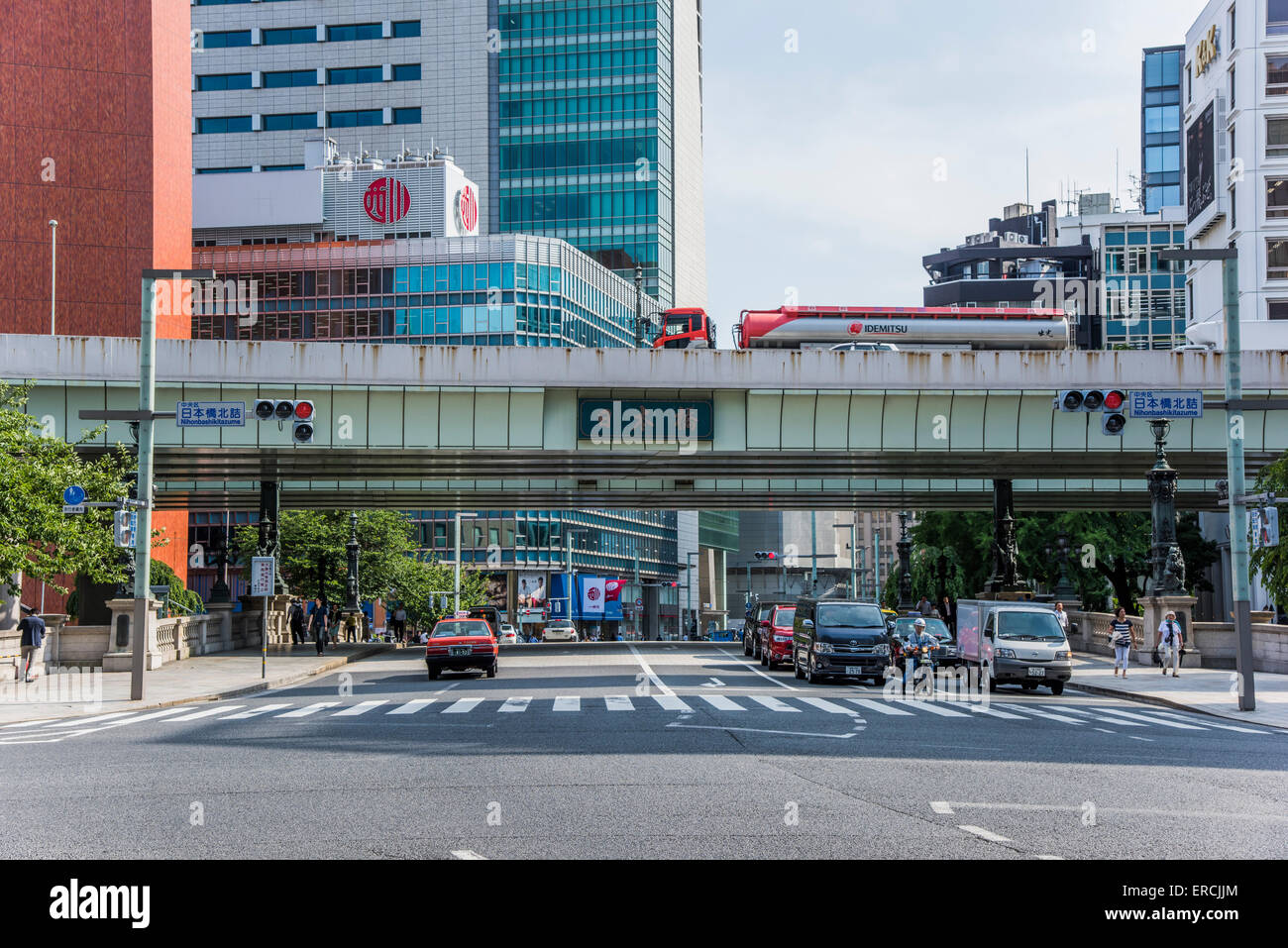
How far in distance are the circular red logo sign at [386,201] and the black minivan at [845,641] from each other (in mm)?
87768

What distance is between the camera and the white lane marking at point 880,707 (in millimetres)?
23789

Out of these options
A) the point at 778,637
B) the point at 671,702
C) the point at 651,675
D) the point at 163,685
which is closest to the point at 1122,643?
the point at 778,637

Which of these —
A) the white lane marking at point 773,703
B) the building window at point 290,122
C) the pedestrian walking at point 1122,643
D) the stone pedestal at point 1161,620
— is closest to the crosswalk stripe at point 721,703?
the white lane marking at point 773,703

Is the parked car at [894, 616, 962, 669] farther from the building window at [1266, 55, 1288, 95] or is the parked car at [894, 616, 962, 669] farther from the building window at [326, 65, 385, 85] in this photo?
the building window at [326, 65, 385, 85]

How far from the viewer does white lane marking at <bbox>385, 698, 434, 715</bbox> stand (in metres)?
24.2

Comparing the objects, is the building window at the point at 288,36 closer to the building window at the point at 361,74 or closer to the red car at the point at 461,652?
the building window at the point at 361,74

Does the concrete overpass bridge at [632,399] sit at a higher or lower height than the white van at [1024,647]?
higher

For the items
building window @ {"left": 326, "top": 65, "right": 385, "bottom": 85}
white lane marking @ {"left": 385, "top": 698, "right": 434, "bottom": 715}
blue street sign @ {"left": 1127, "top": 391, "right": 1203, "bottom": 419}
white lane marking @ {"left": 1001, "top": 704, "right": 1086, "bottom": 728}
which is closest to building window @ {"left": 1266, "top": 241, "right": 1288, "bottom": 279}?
blue street sign @ {"left": 1127, "top": 391, "right": 1203, "bottom": 419}

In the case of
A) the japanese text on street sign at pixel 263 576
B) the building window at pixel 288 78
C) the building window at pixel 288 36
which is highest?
the building window at pixel 288 36

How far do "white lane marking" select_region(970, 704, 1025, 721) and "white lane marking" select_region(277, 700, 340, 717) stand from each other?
11.8 m

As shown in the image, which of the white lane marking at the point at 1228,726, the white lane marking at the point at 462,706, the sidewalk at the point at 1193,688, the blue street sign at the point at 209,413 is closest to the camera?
the white lane marking at the point at 1228,726

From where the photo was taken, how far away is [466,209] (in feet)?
385

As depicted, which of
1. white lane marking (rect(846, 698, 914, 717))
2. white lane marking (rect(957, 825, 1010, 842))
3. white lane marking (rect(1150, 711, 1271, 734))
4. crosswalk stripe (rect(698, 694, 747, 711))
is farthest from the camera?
crosswalk stripe (rect(698, 694, 747, 711))
